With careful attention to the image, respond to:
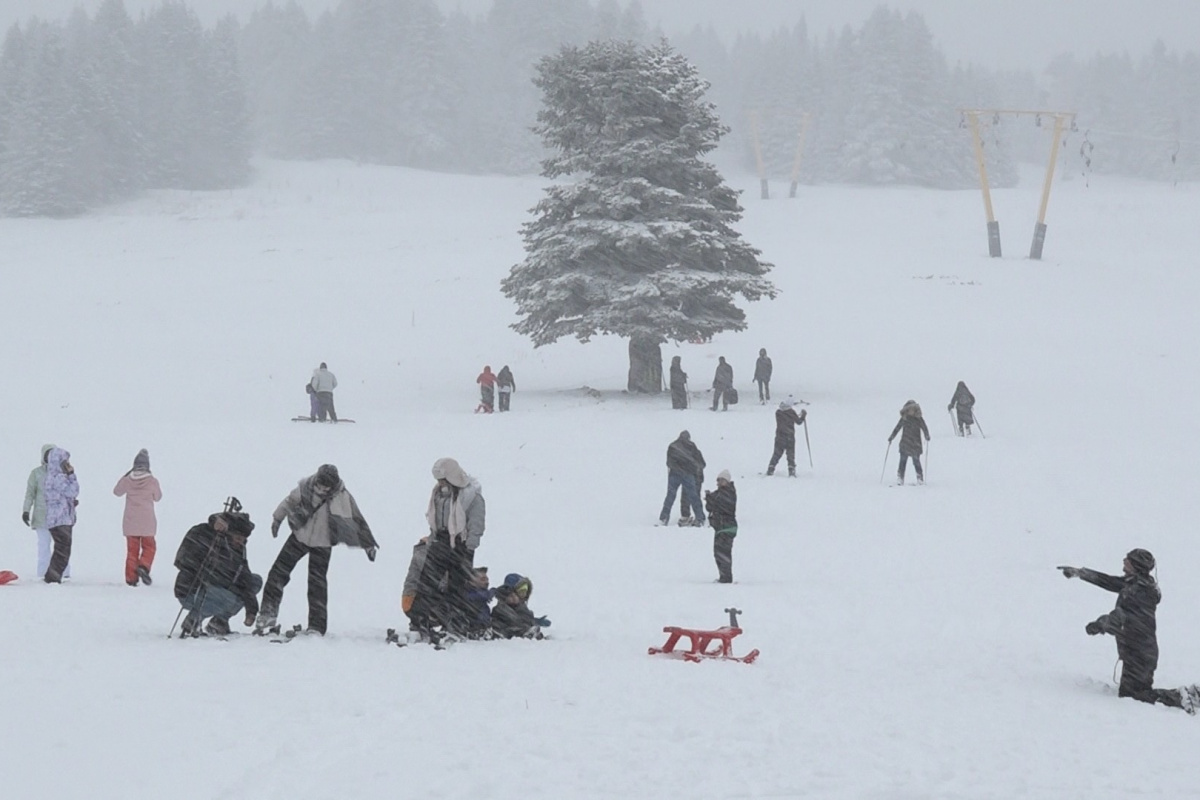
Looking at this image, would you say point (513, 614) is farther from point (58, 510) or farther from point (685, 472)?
point (685, 472)

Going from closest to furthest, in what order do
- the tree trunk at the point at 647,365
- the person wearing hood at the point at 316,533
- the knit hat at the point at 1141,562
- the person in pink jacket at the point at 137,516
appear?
the knit hat at the point at 1141,562 → the person wearing hood at the point at 316,533 → the person in pink jacket at the point at 137,516 → the tree trunk at the point at 647,365

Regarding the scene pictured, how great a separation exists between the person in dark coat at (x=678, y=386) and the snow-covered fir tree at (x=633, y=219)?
180 centimetres

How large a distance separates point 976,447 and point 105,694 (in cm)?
2029

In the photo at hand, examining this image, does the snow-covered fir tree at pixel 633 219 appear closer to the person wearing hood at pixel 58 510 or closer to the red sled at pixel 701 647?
the person wearing hood at pixel 58 510

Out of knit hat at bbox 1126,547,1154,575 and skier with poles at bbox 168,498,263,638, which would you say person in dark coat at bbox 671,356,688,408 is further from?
skier with poles at bbox 168,498,263,638

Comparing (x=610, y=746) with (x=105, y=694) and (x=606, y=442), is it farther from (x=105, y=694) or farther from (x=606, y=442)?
(x=606, y=442)

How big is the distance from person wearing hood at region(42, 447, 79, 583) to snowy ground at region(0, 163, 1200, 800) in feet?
1.35

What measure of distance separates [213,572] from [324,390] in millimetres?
17145

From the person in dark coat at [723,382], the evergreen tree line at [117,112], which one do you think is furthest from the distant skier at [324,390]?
the evergreen tree line at [117,112]

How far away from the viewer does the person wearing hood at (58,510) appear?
13695 millimetres

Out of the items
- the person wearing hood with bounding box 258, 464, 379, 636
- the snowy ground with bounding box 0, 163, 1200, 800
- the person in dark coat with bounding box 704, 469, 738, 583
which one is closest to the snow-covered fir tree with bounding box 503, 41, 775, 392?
the snowy ground with bounding box 0, 163, 1200, 800

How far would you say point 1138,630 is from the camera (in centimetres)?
997

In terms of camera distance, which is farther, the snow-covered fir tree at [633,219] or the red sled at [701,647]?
the snow-covered fir tree at [633,219]

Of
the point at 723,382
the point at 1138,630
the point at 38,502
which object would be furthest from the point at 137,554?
the point at 723,382
